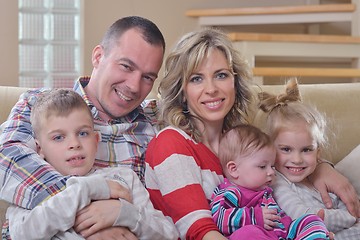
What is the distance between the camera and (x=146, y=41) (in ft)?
6.80

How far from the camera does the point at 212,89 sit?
195 cm

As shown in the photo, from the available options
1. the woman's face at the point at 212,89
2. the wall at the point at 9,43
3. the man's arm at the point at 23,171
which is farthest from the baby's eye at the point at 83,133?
the wall at the point at 9,43

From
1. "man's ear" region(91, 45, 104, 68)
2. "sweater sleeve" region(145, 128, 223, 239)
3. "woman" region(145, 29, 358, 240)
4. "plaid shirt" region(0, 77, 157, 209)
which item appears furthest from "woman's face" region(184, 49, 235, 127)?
"man's ear" region(91, 45, 104, 68)

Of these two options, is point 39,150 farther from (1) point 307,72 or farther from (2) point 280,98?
(1) point 307,72

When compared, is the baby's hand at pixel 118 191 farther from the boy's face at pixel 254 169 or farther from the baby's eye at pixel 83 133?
the boy's face at pixel 254 169

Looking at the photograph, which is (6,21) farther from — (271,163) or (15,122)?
(271,163)

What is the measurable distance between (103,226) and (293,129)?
2.24ft

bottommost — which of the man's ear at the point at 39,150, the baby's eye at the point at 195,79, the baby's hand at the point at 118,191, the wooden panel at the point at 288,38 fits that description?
the baby's hand at the point at 118,191

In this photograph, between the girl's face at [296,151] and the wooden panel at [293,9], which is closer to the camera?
the girl's face at [296,151]

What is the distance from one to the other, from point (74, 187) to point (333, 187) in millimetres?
867

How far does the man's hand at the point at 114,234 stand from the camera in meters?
1.67

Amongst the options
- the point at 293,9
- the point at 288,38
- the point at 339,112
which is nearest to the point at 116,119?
the point at 339,112

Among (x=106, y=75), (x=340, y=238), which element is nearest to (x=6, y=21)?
(x=106, y=75)

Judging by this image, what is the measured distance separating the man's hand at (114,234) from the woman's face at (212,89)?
46 cm
